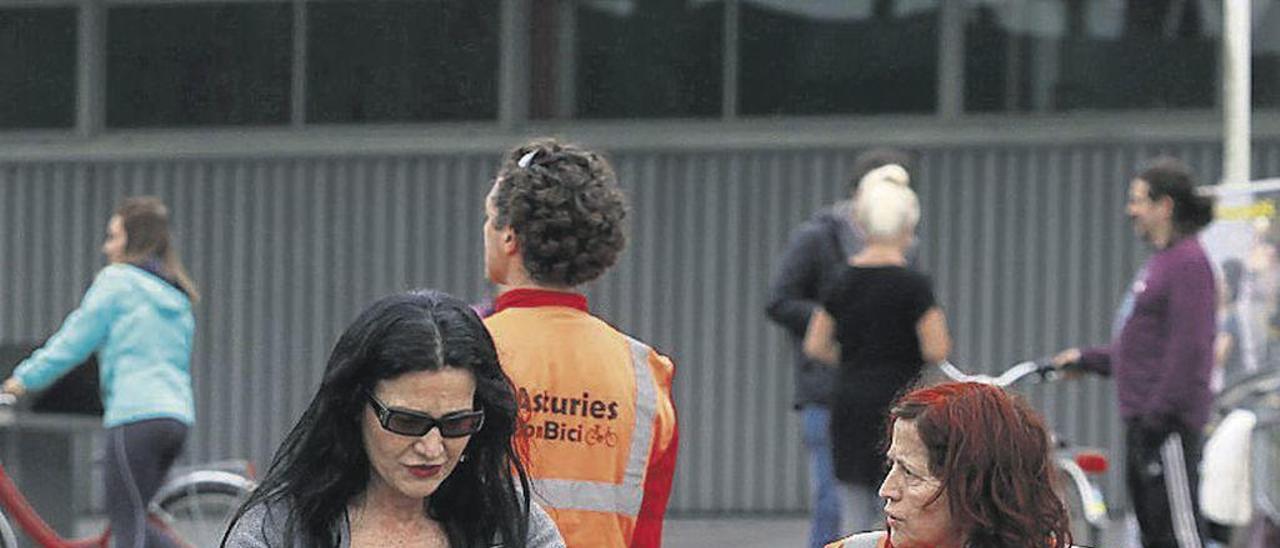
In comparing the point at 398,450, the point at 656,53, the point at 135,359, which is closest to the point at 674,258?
the point at 656,53

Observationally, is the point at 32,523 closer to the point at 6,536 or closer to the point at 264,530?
the point at 6,536

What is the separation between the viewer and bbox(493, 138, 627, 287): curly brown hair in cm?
539

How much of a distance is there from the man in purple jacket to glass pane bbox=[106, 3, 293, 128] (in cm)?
626

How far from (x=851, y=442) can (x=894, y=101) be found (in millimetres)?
5447

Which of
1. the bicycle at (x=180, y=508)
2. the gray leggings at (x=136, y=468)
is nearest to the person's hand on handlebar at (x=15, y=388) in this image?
the gray leggings at (x=136, y=468)

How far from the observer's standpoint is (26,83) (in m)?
15.1

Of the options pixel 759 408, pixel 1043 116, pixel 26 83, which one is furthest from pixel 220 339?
pixel 1043 116

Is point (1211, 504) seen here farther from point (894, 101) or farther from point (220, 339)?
point (220, 339)

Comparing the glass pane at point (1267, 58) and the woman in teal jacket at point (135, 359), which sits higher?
the glass pane at point (1267, 58)

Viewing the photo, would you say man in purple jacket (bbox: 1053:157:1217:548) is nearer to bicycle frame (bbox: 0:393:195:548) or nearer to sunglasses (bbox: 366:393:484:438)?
bicycle frame (bbox: 0:393:195:548)

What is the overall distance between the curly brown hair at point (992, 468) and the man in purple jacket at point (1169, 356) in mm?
5257

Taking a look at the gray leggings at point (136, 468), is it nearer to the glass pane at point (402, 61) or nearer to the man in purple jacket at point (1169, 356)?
the man in purple jacket at point (1169, 356)

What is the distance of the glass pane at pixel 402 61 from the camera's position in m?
14.5

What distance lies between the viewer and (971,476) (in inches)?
171
